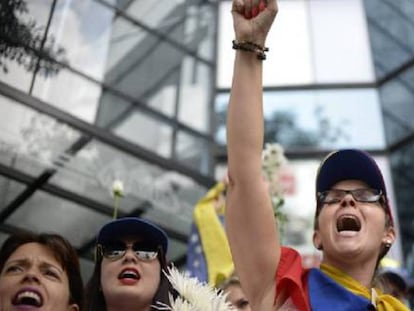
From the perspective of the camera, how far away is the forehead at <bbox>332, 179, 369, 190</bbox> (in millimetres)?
Result: 2061

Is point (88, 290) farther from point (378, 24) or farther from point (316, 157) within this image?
point (378, 24)

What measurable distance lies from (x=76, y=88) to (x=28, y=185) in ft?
4.06

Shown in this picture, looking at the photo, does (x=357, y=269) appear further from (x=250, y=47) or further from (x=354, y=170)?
(x=250, y=47)

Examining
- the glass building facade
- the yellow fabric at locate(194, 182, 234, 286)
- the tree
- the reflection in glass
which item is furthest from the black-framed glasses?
the reflection in glass

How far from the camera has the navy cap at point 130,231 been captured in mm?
2348

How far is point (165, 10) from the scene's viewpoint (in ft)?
25.5

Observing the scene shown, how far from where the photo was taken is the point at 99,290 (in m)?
2.37

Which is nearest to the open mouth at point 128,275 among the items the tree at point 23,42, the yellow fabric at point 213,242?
the yellow fabric at point 213,242

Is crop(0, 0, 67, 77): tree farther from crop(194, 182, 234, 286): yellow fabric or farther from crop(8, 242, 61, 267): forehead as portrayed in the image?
crop(8, 242, 61, 267): forehead

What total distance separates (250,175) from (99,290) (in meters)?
0.95

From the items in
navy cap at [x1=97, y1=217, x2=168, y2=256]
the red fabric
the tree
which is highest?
the tree

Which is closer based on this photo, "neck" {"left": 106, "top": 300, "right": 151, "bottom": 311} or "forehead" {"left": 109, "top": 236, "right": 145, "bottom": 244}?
"neck" {"left": 106, "top": 300, "right": 151, "bottom": 311}

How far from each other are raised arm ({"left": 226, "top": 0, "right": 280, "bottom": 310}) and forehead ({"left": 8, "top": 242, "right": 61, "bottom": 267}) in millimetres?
958

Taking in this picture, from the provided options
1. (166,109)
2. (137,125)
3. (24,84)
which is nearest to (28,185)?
(24,84)
